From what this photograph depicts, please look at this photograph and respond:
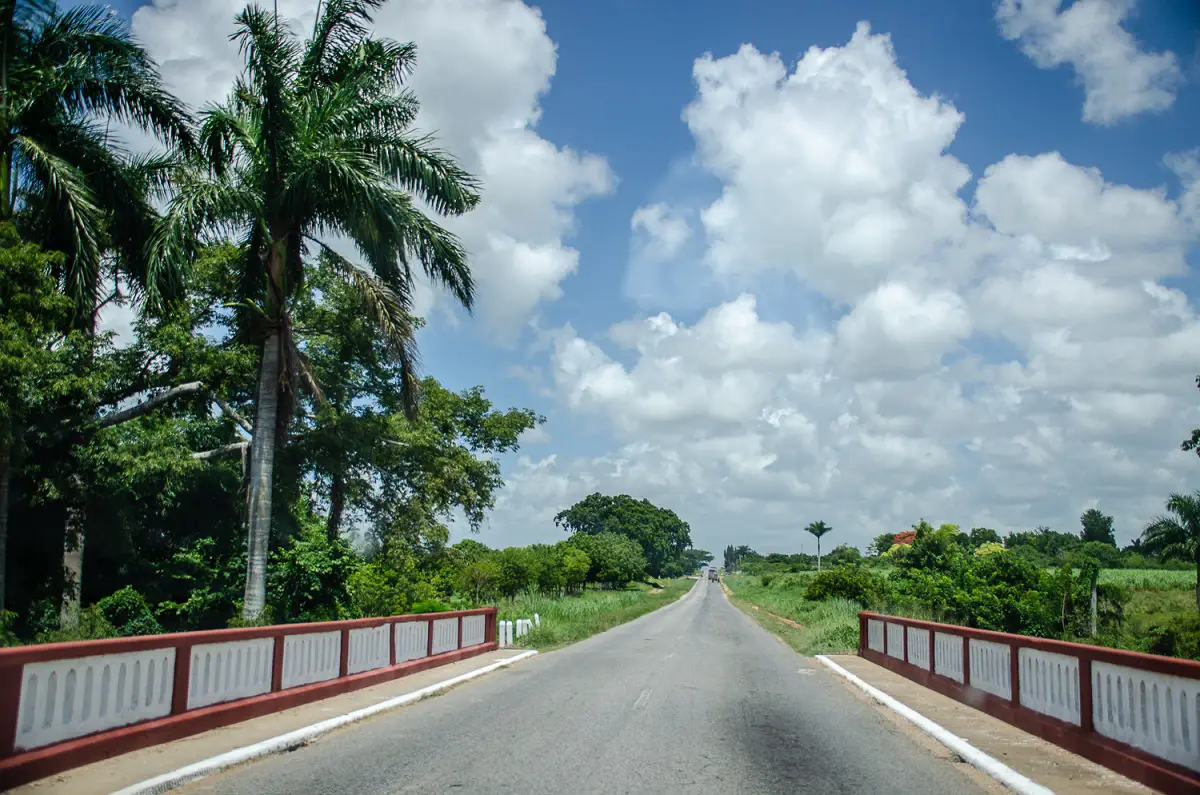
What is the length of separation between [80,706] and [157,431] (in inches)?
609

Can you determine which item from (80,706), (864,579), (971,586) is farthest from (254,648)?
(864,579)

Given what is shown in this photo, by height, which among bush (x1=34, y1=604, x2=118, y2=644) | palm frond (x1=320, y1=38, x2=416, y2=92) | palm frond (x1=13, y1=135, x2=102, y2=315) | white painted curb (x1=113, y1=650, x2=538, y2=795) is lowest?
bush (x1=34, y1=604, x2=118, y2=644)

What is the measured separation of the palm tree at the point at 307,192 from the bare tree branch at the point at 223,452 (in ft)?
14.9

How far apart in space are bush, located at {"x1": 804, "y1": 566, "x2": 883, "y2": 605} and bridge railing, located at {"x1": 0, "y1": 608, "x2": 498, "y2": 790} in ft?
136

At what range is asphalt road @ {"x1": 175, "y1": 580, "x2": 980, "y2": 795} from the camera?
24.2 ft

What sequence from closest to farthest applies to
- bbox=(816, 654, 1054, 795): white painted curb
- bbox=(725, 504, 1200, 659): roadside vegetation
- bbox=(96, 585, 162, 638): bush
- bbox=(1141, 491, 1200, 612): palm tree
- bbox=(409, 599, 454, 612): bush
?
bbox=(816, 654, 1054, 795): white painted curb, bbox=(96, 585, 162, 638): bush, bbox=(409, 599, 454, 612): bush, bbox=(725, 504, 1200, 659): roadside vegetation, bbox=(1141, 491, 1200, 612): palm tree

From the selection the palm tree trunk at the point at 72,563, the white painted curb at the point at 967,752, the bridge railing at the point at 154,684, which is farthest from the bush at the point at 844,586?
the bridge railing at the point at 154,684

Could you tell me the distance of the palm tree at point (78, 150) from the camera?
687 inches

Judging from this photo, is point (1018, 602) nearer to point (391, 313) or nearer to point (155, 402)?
point (391, 313)

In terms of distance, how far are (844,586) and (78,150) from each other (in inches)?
1755

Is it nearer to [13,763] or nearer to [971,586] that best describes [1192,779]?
[13,763]

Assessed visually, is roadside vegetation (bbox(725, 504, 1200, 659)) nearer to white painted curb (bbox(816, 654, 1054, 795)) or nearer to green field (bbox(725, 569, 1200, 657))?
green field (bbox(725, 569, 1200, 657))

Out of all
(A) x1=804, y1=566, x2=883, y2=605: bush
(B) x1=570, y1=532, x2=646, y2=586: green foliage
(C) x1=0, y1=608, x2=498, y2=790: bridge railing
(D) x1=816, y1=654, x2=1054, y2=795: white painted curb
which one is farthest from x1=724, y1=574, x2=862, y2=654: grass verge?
(B) x1=570, y1=532, x2=646, y2=586: green foliage

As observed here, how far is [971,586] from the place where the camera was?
3703 cm
